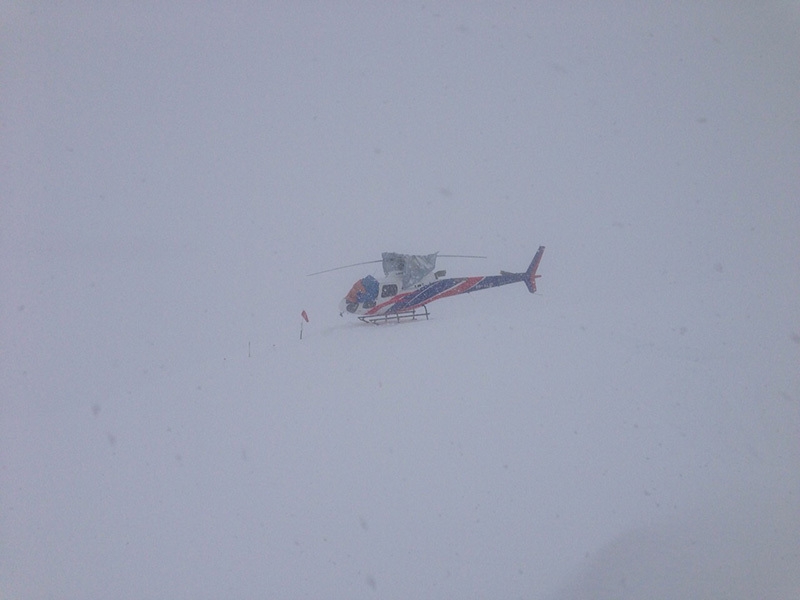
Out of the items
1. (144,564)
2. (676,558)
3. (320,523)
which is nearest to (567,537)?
(676,558)

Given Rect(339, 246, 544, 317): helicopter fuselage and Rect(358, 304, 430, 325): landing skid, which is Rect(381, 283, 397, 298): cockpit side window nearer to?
Rect(339, 246, 544, 317): helicopter fuselage

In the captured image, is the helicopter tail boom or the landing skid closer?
the helicopter tail boom

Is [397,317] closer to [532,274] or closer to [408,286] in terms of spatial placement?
[408,286]

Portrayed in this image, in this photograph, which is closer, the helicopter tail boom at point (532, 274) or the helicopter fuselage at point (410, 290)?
the helicopter fuselage at point (410, 290)

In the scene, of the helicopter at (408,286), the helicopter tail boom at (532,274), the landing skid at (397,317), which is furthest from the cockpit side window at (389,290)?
the helicopter tail boom at (532,274)

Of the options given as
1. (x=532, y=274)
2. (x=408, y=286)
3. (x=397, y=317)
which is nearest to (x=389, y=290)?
(x=408, y=286)

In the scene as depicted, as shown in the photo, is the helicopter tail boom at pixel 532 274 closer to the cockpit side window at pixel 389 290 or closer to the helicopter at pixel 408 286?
the helicopter at pixel 408 286

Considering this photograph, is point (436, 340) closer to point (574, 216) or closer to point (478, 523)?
point (478, 523)

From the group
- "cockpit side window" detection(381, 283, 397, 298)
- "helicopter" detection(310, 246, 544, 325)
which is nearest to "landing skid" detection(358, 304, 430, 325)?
"helicopter" detection(310, 246, 544, 325)

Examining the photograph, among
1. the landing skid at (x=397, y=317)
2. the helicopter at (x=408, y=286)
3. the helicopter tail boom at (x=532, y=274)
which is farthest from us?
the landing skid at (x=397, y=317)
